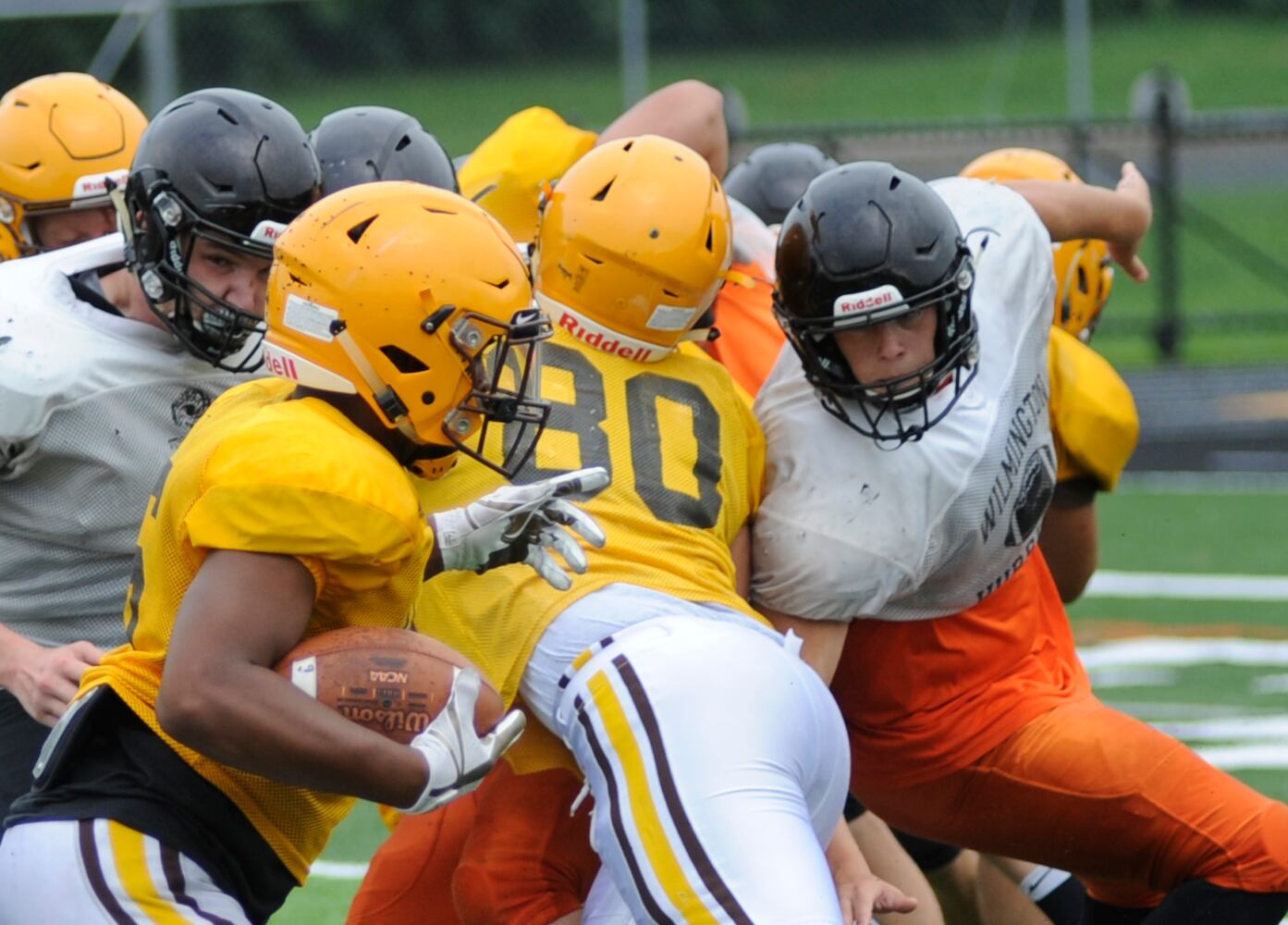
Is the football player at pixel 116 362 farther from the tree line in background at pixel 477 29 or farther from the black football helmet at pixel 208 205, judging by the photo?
the tree line in background at pixel 477 29

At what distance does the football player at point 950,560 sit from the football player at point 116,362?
997mm

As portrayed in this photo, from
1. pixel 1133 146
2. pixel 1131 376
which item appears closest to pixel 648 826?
pixel 1131 376

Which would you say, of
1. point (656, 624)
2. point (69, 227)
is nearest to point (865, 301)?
point (656, 624)

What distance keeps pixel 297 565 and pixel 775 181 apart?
8.72 ft

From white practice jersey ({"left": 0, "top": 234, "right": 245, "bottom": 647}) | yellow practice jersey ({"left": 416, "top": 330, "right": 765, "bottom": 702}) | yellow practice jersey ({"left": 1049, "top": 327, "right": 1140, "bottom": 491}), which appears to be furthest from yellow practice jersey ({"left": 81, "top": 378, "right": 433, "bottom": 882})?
yellow practice jersey ({"left": 1049, "top": 327, "right": 1140, "bottom": 491})

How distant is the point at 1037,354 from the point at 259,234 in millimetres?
1523

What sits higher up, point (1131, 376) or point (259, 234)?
point (259, 234)

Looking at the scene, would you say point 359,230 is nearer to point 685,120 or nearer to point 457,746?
point 457,746

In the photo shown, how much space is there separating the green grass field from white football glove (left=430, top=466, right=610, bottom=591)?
2085 millimetres

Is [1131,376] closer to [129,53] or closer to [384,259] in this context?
[129,53]

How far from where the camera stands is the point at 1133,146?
49.0ft

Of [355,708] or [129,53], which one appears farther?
[129,53]

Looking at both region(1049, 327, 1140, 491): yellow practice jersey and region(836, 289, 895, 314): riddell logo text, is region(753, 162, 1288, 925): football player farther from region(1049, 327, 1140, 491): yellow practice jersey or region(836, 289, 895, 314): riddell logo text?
region(1049, 327, 1140, 491): yellow practice jersey

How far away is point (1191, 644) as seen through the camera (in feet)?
24.6
